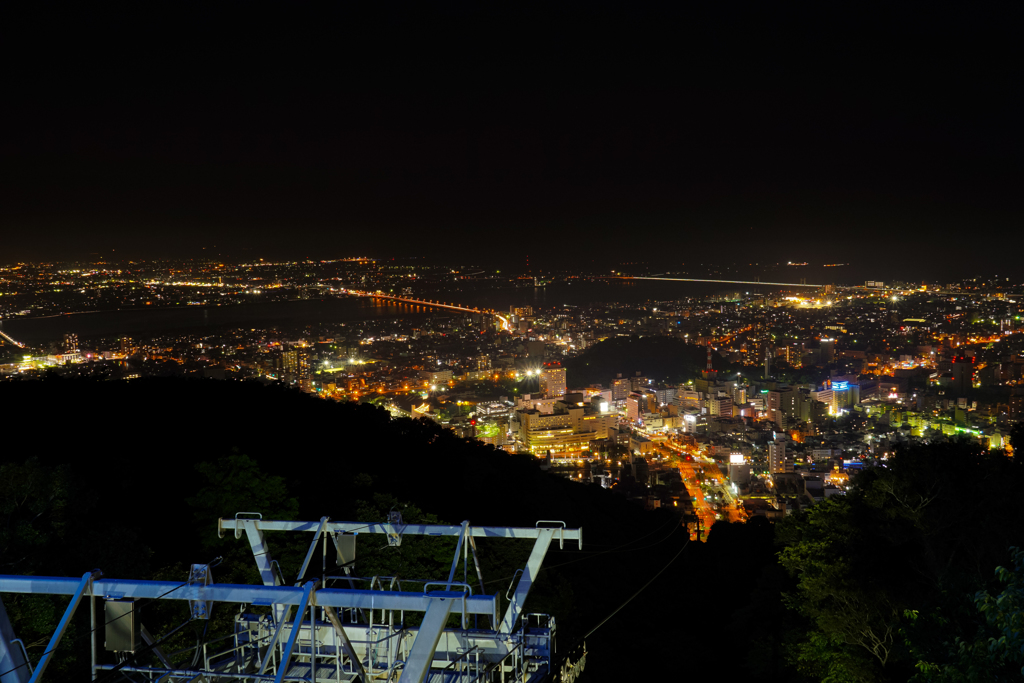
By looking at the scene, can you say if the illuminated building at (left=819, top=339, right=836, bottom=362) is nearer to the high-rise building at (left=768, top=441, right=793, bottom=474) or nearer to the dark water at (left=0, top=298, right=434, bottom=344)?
the high-rise building at (left=768, top=441, right=793, bottom=474)

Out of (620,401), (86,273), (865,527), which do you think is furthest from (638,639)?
(86,273)

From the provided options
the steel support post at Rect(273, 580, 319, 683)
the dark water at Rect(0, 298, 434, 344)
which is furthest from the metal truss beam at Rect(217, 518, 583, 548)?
the dark water at Rect(0, 298, 434, 344)

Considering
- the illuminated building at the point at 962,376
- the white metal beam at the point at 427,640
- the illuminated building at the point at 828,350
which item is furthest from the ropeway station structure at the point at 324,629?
the illuminated building at the point at 828,350

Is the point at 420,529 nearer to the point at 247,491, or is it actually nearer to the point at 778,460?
the point at 247,491

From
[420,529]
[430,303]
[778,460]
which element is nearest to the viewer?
[420,529]

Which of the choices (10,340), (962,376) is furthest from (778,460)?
(10,340)

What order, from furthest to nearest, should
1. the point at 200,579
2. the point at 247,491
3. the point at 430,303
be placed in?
1. the point at 430,303
2. the point at 247,491
3. the point at 200,579

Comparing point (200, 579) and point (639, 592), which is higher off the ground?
point (200, 579)
